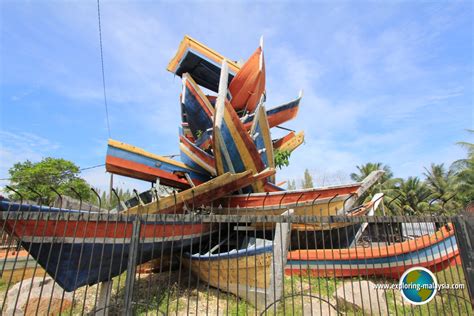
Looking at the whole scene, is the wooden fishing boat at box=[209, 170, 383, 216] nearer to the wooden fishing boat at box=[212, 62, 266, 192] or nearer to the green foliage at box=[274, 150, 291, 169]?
the wooden fishing boat at box=[212, 62, 266, 192]

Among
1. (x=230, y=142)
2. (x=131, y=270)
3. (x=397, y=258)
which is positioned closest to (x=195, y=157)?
(x=230, y=142)

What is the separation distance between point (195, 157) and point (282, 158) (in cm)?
638

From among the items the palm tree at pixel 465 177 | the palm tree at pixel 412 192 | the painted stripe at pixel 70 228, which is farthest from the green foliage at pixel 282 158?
the palm tree at pixel 412 192

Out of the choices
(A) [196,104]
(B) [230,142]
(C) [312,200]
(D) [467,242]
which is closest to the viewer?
(D) [467,242]

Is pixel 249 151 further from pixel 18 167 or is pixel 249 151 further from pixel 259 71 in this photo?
pixel 18 167

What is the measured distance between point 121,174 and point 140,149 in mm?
1303

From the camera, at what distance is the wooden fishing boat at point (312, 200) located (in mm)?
8180

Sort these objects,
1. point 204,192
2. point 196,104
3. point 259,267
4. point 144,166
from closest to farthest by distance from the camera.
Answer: point 259,267 → point 204,192 → point 144,166 → point 196,104

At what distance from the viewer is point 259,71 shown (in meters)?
14.3

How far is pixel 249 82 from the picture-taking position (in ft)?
48.5

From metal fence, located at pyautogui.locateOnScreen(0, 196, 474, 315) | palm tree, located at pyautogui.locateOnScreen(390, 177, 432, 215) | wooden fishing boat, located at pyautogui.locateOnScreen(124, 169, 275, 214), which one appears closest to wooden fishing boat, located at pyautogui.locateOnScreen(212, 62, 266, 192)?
wooden fishing boat, located at pyautogui.locateOnScreen(124, 169, 275, 214)

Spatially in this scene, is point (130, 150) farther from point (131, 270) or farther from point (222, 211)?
point (131, 270)

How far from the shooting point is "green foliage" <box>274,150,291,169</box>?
1581 centimetres

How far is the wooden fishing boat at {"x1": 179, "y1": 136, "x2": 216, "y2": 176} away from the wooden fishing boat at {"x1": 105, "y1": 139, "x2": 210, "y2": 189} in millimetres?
334
